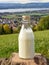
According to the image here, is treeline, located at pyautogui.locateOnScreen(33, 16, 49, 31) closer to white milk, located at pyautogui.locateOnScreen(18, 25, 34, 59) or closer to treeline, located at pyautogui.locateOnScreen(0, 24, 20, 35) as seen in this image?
treeline, located at pyautogui.locateOnScreen(0, 24, 20, 35)

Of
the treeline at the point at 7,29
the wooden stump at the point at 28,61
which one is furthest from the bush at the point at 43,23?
the wooden stump at the point at 28,61

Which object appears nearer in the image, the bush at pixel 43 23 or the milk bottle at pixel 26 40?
the milk bottle at pixel 26 40

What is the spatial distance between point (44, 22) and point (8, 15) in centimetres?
26

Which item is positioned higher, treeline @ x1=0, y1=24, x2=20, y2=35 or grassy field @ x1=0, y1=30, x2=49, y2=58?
treeline @ x1=0, y1=24, x2=20, y2=35

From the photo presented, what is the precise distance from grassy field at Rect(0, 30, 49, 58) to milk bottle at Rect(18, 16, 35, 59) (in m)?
0.35

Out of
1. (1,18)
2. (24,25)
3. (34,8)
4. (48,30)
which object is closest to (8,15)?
(1,18)

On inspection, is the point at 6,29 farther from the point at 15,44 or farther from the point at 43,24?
the point at 43,24

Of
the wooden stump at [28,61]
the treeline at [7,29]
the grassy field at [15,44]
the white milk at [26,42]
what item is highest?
the white milk at [26,42]

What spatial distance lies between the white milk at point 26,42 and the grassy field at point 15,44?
0.35m

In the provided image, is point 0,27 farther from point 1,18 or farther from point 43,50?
point 43,50

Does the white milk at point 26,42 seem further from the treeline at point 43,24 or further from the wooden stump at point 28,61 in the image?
the treeline at point 43,24

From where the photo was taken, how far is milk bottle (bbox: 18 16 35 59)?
3.02 feet

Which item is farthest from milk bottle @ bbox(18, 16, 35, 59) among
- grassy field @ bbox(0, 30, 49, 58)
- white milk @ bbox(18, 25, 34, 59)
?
grassy field @ bbox(0, 30, 49, 58)

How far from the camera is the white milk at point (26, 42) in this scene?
92 centimetres
